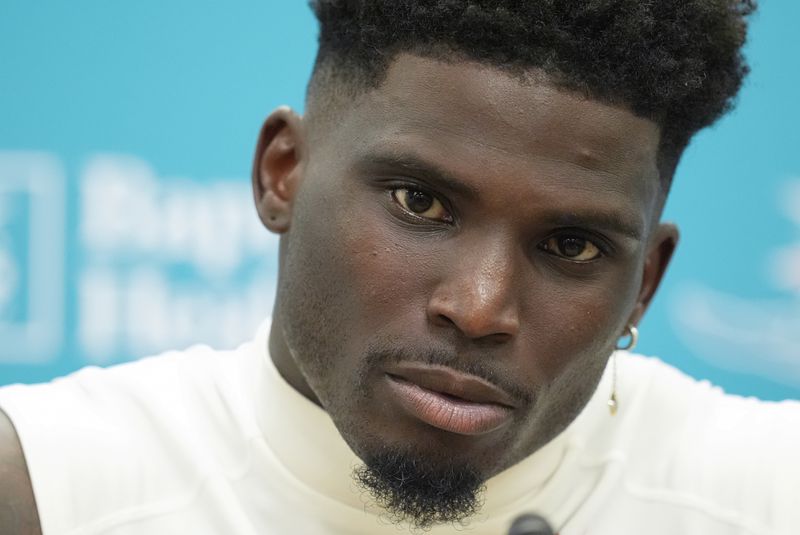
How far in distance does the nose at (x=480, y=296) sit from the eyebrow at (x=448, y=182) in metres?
0.10

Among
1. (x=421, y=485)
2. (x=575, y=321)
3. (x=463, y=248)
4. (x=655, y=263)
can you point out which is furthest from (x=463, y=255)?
(x=655, y=263)

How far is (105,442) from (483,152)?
0.75 m

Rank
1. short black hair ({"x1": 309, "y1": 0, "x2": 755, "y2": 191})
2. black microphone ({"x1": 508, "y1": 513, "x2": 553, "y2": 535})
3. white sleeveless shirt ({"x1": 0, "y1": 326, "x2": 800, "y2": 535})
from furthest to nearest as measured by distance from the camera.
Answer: white sleeveless shirt ({"x1": 0, "y1": 326, "x2": 800, "y2": 535}) → short black hair ({"x1": 309, "y1": 0, "x2": 755, "y2": 191}) → black microphone ({"x1": 508, "y1": 513, "x2": 553, "y2": 535})

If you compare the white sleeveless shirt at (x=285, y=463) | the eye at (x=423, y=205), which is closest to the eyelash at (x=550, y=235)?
the eye at (x=423, y=205)

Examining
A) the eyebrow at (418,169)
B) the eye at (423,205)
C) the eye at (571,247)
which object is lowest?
the eye at (571,247)

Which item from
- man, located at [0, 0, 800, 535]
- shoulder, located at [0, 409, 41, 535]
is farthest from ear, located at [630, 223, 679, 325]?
shoulder, located at [0, 409, 41, 535]

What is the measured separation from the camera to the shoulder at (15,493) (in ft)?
5.62

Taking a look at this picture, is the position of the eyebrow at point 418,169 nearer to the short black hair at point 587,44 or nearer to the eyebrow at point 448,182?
the eyebrow at point 448,182

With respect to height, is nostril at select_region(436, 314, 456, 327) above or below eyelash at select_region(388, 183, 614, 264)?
below

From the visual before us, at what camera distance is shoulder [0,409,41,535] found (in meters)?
1.71

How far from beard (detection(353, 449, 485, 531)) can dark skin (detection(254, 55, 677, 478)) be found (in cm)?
2

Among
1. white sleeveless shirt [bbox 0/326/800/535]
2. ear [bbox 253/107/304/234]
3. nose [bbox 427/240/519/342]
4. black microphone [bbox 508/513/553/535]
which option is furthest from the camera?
ear [bbox 253/107/304/234]

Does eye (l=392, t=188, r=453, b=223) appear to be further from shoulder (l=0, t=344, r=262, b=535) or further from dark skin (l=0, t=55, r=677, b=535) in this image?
shoulder (l=0, t=344, r=262, b=535)

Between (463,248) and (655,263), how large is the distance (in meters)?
0.59
